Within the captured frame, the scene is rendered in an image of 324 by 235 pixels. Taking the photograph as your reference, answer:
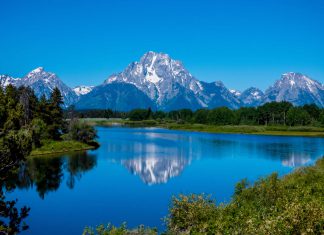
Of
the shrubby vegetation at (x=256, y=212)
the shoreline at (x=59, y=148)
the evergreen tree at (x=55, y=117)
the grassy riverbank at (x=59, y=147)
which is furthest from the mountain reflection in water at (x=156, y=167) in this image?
the evergreen tree at (x=55, y=117)

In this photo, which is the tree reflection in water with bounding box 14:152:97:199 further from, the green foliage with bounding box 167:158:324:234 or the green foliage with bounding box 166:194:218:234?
the green foliage with bounding box 167:158:324:234

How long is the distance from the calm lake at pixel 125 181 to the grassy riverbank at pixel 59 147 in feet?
16.4

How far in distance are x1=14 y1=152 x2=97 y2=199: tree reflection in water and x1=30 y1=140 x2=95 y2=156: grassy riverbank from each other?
224 inches

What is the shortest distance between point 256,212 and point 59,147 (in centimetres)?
7636

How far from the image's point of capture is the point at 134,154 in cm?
9538

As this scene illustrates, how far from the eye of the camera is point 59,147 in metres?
96.0

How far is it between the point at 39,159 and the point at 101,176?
2147 centimetres

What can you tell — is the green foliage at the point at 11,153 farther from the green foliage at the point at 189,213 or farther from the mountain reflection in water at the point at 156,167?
the mountain reflection in water at the point at 156,167

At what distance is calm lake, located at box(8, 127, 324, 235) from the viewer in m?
41.7

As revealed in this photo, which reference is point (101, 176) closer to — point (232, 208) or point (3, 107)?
point (232, 208)

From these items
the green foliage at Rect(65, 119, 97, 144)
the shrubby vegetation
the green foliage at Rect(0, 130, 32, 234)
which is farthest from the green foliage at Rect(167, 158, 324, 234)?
the green foliage at Rect(65, 119, 97, 144)

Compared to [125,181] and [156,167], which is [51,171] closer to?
[125,181]

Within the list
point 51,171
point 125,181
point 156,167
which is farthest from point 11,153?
point 156,167

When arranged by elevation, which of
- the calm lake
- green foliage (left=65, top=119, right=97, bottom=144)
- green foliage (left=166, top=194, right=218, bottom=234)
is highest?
green foliage (left=65, top=119, right=97, bottom=144)
